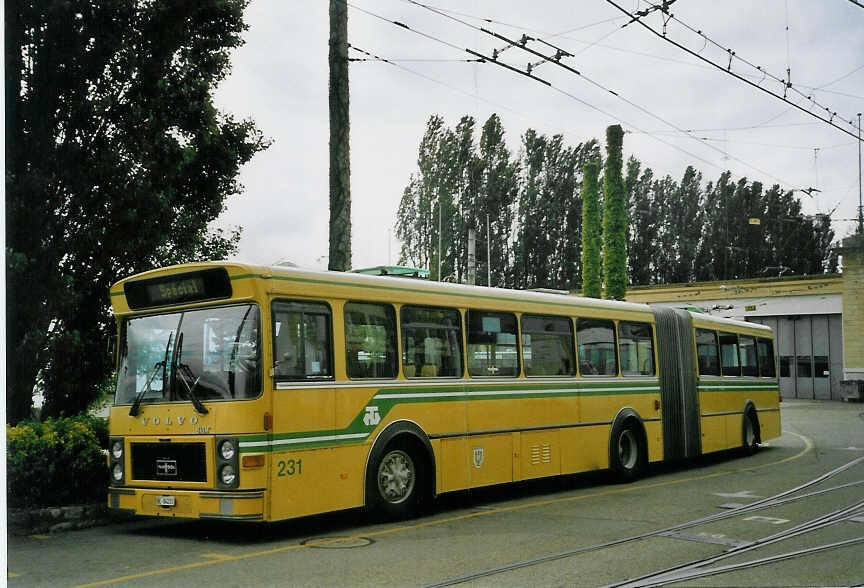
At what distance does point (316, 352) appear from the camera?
10.1 metres

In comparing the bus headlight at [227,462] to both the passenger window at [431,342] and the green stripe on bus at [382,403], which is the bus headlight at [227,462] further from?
the passenger window at [431,342]

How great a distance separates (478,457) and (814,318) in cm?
4246

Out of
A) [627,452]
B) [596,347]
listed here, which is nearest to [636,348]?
[596,347]

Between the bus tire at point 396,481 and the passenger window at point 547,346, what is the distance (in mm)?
2749

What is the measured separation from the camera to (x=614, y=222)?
49438 mm

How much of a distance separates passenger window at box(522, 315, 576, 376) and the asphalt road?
1.82m

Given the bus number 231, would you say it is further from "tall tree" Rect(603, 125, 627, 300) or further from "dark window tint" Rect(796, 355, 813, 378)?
"dark window tint" Rect(796, 355, 813, 378)

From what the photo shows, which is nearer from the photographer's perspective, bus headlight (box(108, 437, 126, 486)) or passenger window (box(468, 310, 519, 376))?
bus headlight (box(108, 437, 126, 486))

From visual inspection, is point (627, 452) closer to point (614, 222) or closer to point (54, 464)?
point (54, 464)

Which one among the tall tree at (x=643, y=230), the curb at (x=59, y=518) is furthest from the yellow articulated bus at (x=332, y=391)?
the tall tree at (x=643, y=230)

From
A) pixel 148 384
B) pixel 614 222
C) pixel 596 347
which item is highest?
pixel 614 222

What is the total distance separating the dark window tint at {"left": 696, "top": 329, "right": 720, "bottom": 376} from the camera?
18.2 metres

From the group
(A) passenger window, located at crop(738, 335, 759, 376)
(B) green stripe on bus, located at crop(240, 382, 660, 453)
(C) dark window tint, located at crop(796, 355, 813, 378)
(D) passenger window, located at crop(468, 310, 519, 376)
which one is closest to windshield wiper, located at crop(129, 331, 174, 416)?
(B) green stripe on bus, located at crop(240, 382, 660, 453)

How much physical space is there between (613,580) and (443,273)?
55123 mm
